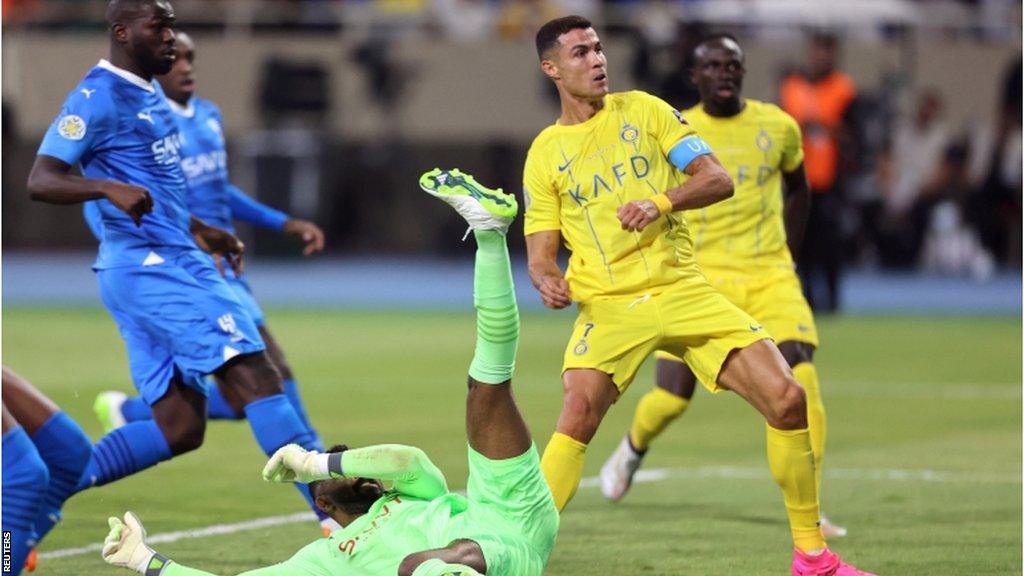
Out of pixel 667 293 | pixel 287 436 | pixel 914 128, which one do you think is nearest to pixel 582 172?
pixel 667 293

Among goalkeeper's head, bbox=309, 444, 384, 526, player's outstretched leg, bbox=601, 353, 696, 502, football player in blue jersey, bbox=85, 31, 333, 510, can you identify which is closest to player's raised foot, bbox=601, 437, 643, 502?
player's outstretched leg, bbox=601, 353, 696, 502

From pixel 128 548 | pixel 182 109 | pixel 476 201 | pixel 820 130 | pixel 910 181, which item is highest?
pixel 476 201

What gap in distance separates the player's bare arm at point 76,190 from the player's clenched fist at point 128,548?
1.45m

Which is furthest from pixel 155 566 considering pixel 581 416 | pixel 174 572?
pixel 581 416

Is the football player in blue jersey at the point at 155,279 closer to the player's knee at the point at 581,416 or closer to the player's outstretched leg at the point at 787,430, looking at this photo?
the player's knee at the point at 581,416

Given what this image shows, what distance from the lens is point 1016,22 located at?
25.8 meters

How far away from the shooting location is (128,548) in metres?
6.33

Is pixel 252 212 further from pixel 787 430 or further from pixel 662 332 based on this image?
pixel 787 430

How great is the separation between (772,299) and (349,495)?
308 centimetres

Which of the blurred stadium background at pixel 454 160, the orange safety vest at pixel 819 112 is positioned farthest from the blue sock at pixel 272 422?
the orange safety vest at pixel 819 112

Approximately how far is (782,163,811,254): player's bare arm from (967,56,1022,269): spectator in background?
15.5m

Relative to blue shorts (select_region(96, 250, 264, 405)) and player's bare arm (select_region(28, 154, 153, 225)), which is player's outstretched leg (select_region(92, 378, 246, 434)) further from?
player's bare arm (select_region(28, 154, 153, 225))

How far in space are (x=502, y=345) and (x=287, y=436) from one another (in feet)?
6.26

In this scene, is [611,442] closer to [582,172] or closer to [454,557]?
[582,172]
